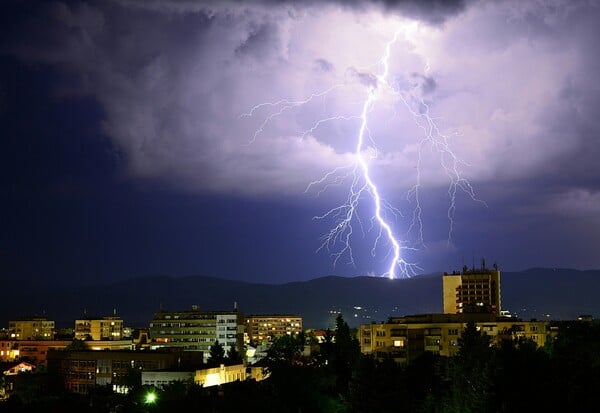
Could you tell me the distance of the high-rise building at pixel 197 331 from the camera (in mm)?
65062

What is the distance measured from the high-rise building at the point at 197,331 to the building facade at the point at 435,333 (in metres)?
18.1

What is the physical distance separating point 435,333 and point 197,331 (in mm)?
24768

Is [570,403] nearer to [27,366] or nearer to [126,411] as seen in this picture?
[126,411]

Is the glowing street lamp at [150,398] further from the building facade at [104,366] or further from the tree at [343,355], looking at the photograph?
the building facade at [104,366]

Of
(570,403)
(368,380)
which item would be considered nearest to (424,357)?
(368,380)

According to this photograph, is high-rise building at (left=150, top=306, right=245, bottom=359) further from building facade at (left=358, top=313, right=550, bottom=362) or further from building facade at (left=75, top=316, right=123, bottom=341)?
building facade at (left=75, top=316, right=123, bottom=341)

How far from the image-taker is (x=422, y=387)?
33.7 m

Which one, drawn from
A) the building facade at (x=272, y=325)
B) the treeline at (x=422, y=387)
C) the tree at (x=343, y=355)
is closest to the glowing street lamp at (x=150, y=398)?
the treeline at (x=422, y=387)

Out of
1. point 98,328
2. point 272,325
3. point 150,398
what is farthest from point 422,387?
point 272,325

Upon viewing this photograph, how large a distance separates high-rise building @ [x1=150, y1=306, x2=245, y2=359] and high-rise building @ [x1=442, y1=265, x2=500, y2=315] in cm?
2053

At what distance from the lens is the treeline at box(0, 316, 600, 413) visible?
85.4 feet

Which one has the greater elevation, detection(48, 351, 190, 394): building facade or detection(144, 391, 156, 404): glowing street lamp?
detection(144, 391, 156, 404): glowing street lamp

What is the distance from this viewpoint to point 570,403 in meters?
26.0

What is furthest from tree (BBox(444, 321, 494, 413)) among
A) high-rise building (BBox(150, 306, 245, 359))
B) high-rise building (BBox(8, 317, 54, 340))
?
high-rise building (BBox(8, 317, 54, 340))
